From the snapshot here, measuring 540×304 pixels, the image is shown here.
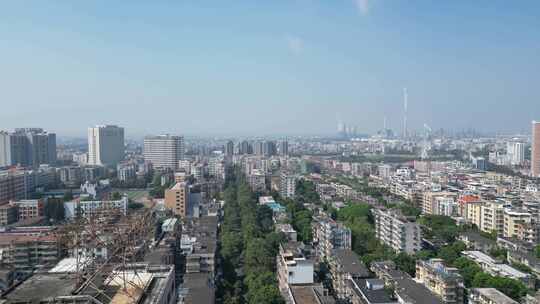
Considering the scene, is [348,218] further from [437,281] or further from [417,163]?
[417,163]

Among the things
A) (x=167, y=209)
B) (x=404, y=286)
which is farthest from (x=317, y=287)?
(x=167, y=209)

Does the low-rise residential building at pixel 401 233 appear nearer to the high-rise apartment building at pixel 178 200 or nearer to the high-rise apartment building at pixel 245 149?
the high-rise apartment building at pixel 178 200

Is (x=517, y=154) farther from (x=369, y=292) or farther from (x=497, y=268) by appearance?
(x=369, y=292)

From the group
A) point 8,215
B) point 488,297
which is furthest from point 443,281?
point 8,215

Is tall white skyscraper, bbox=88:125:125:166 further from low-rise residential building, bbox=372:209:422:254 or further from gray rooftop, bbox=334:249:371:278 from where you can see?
gray rooftop, bbox=334:249:371:278

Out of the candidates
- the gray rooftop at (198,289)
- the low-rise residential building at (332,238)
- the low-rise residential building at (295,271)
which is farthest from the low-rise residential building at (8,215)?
the low-rise residential building at (295,271)

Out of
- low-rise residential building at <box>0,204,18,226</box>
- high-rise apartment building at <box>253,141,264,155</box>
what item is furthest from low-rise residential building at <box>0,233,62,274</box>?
high-rise apartment building at <box>253,141,264,155</box>
